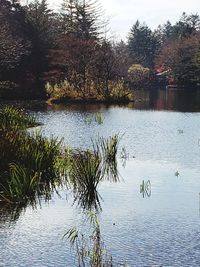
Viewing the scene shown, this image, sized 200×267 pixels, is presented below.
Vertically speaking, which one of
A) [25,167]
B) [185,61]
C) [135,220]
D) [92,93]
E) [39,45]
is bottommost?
[135,220]

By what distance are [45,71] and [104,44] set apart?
8.20 metres

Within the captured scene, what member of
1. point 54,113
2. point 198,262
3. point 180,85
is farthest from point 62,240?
point 180,85

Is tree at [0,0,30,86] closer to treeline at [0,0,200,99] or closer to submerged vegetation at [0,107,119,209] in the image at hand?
treeline at [0,0,200,99]

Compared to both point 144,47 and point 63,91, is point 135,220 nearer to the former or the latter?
point 63,91

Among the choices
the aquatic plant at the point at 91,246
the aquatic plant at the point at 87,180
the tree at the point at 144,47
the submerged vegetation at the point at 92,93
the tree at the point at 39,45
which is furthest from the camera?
the tree at the point at 144,47

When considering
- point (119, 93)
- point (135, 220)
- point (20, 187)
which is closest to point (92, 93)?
point (119, 93)

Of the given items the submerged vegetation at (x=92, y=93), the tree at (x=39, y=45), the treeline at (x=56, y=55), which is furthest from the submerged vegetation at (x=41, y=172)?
the tree at (x=39, y=45)

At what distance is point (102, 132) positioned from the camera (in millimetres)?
21984

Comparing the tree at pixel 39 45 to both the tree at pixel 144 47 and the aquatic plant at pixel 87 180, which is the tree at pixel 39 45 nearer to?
the aquatic plant at pixel 87 180

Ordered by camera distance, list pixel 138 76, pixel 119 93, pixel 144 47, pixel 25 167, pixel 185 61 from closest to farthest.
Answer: pixel 25 167
pixel 119 93
pixel 185 61
pixel 138 76
pixel 144 47

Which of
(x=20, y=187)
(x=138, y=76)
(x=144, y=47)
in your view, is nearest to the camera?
(x=20, y=187)

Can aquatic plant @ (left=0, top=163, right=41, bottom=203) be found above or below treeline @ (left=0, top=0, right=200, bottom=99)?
below

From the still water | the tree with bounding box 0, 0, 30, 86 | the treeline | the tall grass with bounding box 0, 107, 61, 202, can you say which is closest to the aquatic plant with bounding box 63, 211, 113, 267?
the still water

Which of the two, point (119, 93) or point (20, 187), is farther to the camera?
point (119, 93)
